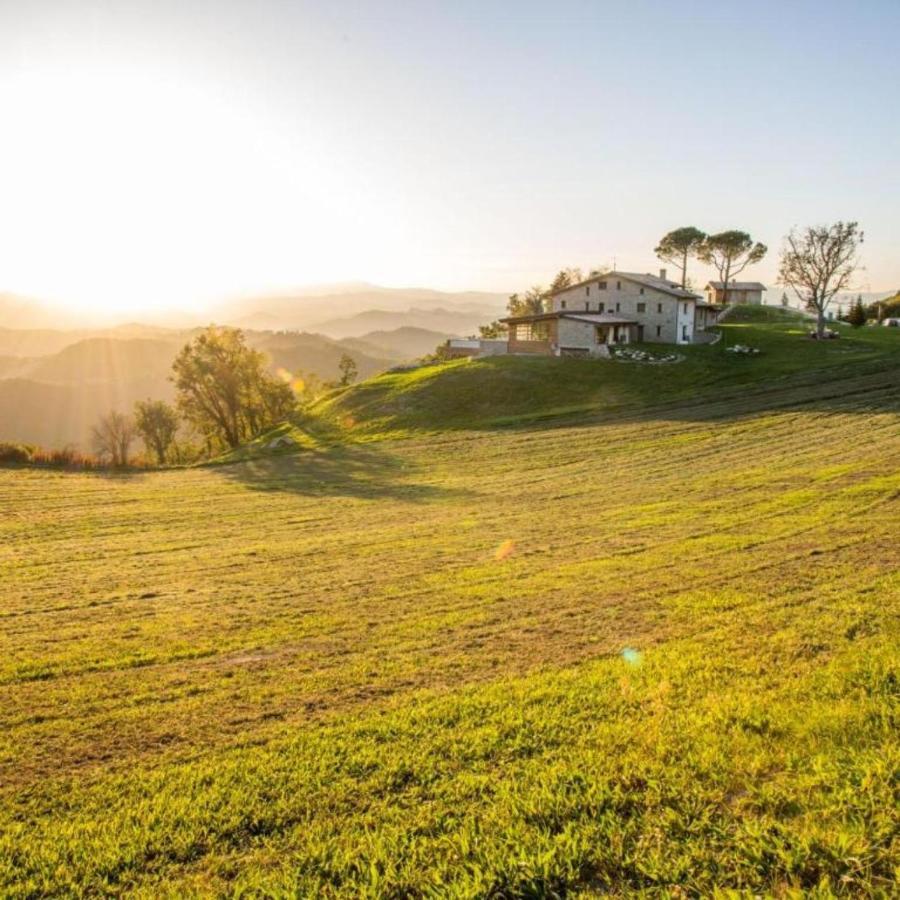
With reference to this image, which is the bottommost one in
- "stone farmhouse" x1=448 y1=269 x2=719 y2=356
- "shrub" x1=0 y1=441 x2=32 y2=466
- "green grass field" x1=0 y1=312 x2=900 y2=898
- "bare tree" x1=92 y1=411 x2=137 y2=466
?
"bare tree" x1=92 y1=411 x2=137 y2=466

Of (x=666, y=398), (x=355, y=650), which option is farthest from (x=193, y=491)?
(x=666, y=398)

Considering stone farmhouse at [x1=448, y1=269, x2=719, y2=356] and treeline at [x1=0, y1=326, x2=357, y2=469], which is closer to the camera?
treeline at [x1=0, y1=326, x2=357, y2=469]

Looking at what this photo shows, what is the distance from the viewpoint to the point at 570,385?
52.2 metres

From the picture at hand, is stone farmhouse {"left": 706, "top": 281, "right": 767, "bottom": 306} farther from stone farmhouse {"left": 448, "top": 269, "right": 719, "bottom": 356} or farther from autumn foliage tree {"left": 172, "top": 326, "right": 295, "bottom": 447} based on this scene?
autumn foliage tree {"left": 172, "top": 326, "right": 295, "bottom": 447}

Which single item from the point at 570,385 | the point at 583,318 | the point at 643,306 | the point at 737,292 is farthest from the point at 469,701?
the point at 737,292

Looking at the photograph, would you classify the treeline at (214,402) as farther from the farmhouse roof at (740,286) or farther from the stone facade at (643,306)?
the farmhouse roof at (740,286)

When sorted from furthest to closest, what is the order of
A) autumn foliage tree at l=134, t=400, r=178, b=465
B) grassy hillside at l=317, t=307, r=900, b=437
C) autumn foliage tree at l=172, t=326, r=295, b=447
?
autumn foliage tree at l=134, t=400, r=178, b=465
autumn foliage tree at l=172, t=326, r=295, b=447
grassy hillside at l=317, t=307, r=900, b=437

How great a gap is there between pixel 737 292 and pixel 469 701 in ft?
391

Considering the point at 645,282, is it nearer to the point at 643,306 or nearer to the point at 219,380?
the point at 643,306

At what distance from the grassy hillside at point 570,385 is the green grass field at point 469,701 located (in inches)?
1016

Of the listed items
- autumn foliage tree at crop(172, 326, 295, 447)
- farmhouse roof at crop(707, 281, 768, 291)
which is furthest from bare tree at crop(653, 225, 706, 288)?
autumn foliage tree at crop(172, 326, 295, 447)

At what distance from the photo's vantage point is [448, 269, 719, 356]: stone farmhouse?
6366 centimetres

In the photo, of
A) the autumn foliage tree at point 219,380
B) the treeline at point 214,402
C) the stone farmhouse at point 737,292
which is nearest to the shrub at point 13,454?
the treeline at point 214,402

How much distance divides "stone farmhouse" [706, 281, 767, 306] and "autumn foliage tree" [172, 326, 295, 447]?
81.2 m
